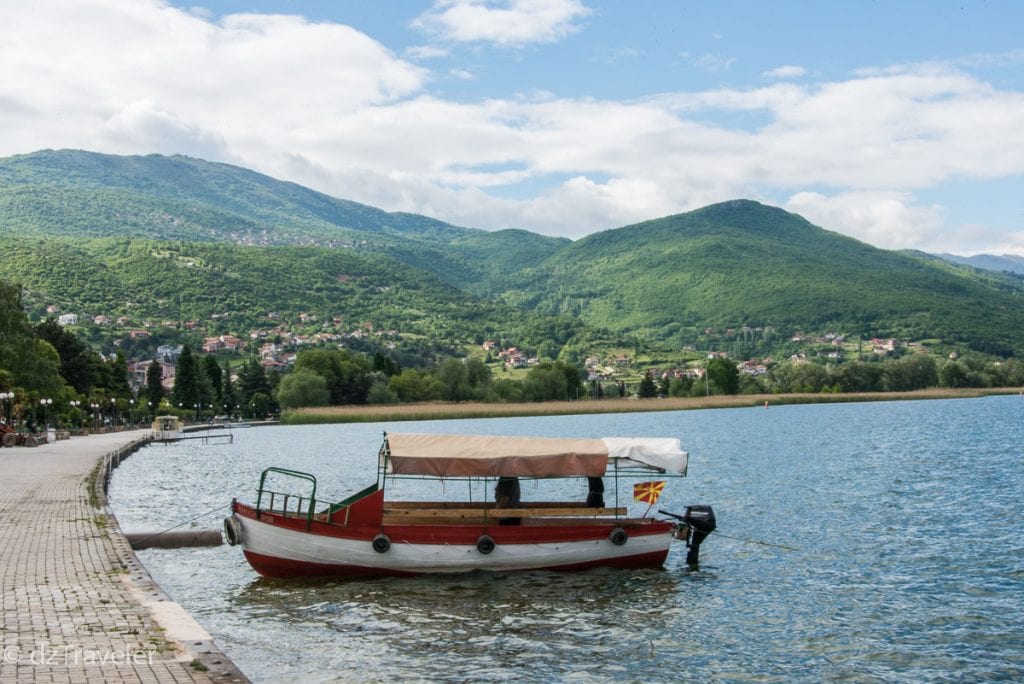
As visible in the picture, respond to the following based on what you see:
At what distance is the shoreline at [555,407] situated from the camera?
115 m

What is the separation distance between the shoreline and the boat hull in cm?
8820

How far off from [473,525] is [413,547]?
150cm

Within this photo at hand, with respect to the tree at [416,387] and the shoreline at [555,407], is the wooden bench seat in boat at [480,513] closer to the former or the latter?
the shoreline at [555,407]

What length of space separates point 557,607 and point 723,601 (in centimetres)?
355

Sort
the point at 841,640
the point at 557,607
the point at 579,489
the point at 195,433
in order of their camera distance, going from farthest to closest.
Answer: the point at 195,433, the point at 579,489, the point at 557,607, the point at 841,640

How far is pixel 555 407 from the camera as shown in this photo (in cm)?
11956

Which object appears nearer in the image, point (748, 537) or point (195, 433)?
point (748, 537)

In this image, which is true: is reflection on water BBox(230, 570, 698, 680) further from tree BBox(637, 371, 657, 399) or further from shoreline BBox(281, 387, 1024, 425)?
tree BBox(637, 371, 657, 399)

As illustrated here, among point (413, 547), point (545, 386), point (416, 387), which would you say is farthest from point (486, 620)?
point (416, 387)

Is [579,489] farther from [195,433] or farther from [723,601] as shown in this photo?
[195,433]

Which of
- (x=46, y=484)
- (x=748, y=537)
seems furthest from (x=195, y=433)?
(x=748, y=537)

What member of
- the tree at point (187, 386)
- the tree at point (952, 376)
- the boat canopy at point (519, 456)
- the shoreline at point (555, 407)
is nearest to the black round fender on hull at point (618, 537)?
the boat canopy at point (519, 456)

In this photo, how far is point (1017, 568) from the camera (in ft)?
78.0

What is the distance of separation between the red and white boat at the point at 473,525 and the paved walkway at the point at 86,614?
3.53 metres
